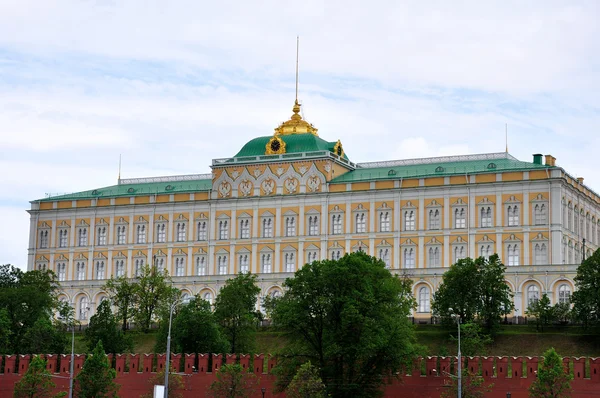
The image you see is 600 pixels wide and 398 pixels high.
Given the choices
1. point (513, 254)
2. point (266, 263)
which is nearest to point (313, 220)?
point (266, 263)

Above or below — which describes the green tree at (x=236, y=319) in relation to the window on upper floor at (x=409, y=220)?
below

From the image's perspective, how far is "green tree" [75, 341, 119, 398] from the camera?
10188 cm

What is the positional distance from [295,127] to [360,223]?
62.9ft

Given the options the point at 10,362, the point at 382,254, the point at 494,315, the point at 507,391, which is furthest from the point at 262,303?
the point at 507,391

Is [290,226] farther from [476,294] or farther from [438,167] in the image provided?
[476,294]

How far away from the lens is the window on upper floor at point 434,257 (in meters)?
149

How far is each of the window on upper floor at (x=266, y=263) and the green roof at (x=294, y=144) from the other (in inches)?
511

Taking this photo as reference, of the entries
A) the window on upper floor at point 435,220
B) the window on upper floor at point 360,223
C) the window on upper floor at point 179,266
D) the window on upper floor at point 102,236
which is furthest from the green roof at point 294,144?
the window on upper floor at point 102,236

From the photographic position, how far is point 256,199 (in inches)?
6324

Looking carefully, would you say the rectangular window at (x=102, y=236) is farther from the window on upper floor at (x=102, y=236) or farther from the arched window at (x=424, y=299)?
the arched window at (x=424, y=299)

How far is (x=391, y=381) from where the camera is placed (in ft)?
328

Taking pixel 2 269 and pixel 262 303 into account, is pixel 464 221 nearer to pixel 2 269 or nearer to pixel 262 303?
pixel 262 303

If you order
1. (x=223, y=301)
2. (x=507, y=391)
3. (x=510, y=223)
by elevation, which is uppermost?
(x=510, y=223)

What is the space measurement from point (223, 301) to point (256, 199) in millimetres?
33561
